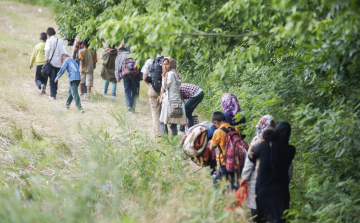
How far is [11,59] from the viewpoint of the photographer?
15984 millimetres

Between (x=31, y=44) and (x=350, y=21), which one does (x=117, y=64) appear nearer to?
(x=350, y=21)

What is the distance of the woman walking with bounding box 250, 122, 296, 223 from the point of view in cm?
431

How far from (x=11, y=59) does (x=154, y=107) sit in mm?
10082

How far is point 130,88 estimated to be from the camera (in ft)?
33.6

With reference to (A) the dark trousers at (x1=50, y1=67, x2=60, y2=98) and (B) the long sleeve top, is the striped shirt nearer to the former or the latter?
(A) the dark trousers at (x1=50, y1=67, x2=60, y2=98)

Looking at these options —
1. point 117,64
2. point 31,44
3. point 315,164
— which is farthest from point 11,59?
point 315,164

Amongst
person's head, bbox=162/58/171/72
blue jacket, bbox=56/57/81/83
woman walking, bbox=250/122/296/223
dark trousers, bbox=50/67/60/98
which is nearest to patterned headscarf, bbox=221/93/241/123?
woman walking, bbox=250/122/296/223

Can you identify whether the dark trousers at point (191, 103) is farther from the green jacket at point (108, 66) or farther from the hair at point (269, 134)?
the green jacket at point (108, 66)

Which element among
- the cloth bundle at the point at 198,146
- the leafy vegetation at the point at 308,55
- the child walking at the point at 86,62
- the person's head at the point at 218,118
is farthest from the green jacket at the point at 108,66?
the person's head at the point at 218,118

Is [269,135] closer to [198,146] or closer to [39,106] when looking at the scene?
[198,146]

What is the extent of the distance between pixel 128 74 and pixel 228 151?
548cm

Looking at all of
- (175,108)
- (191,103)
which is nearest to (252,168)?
(175,108)

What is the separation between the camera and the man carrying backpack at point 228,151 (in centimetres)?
486

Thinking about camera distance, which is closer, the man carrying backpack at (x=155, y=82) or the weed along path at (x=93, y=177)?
the weed along path at (x=93, y=177)
